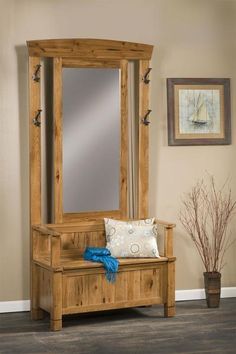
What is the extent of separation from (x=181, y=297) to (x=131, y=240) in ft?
3.01

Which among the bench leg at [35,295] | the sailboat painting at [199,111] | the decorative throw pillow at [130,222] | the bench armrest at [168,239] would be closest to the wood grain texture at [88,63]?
the sailboat painting at [199,111]

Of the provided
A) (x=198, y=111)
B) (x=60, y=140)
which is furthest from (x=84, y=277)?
(x=198, y=111)

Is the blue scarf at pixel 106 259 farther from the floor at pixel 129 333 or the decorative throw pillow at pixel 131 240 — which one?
the floor at pixel 129 333

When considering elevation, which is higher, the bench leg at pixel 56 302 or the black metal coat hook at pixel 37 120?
the black metal coat hook at pixel 37 120

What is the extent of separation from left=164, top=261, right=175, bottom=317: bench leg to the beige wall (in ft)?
1.85

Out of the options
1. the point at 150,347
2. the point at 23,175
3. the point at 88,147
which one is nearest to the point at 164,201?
Result: the point at 88,147

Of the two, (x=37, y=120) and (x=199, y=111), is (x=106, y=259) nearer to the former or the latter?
(x=37, y=120)

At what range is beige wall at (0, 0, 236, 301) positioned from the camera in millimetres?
5621

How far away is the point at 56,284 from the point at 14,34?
196 centimetres

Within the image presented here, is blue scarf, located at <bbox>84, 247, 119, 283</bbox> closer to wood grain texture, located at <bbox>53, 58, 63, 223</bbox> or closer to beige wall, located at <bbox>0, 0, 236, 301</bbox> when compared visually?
wood grain texture, located at <bbox>53, 58, 63, 223</bbox>

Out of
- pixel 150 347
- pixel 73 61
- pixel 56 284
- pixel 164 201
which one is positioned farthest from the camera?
pixel 164 201

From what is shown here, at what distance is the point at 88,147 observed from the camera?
5645mm

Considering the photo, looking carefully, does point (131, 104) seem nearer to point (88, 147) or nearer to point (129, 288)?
point (88, 147)

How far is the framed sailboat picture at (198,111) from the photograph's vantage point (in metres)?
5.96
